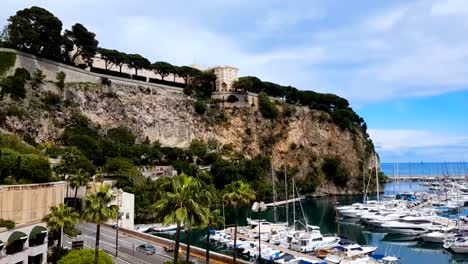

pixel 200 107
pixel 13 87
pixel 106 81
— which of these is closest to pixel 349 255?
pixel 13 87

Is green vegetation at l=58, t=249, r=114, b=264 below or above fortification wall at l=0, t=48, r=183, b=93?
below

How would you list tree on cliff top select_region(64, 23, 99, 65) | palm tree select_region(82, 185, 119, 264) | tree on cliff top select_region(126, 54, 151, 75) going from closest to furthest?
palm tree select_region(82, 185, 119, 264) < tree on cliff top select_region(64, 23, 99, 65) < tree on cliff top select_region(126, 54, 151, 75)

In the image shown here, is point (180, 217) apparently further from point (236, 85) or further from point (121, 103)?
point (236, 85)

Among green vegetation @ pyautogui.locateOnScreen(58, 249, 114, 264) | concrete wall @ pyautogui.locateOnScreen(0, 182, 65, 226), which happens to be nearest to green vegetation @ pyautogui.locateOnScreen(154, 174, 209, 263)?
green vegetation @ pyautogui.locateOnScreen(58, 249, 114, 264)

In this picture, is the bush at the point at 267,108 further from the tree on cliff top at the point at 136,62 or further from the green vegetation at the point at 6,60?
the green vegetation at the point at 6,60

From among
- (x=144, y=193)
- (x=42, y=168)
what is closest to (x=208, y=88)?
(x=144, y=193)

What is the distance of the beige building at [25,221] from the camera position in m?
27.7

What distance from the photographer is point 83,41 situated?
332ft

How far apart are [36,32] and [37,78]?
35.4 ft

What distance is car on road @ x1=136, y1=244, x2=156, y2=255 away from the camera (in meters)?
39.7

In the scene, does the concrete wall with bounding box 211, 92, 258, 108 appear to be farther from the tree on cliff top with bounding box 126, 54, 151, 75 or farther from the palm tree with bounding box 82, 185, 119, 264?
the palm tree with bounding box 82, 185, 119, 264

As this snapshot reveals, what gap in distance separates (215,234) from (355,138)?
290 feet

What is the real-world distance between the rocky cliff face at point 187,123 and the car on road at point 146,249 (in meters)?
47.2

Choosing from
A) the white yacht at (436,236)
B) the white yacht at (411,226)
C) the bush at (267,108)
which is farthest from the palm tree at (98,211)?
the bush at (267,108)
